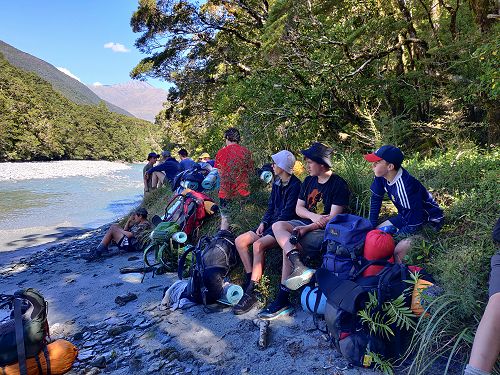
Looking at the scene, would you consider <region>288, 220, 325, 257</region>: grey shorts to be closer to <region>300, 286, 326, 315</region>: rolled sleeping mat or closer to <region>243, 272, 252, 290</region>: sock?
<region>300, 286, 326, 315</region>: rolled sleeping mat

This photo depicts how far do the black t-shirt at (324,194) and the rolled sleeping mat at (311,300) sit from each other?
86cm

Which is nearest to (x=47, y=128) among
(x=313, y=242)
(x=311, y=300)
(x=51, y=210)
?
(x=51, y=210)

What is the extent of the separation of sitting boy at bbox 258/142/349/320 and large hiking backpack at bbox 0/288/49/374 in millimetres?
1866

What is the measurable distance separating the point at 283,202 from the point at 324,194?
54cm

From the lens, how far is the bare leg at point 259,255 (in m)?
3.70

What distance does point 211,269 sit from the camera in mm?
3801

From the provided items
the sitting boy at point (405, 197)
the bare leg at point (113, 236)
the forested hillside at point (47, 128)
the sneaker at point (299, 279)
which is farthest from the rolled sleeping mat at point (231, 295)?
the forested hillside at point (47, 128)

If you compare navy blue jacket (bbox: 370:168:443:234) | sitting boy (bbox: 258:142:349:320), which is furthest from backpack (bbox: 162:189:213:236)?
navy blue jacket (bbox: 370:168:443:234)

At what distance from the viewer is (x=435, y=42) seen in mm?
6816

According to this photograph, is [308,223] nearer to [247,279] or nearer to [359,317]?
[247,279]

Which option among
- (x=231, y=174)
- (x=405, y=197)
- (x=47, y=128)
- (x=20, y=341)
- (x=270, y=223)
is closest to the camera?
(x=20, y=341)

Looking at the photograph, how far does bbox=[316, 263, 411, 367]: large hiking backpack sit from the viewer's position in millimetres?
2414

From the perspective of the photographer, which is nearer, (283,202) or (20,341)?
(20,341)

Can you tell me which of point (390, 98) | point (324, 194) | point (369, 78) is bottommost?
point (324, 194)
